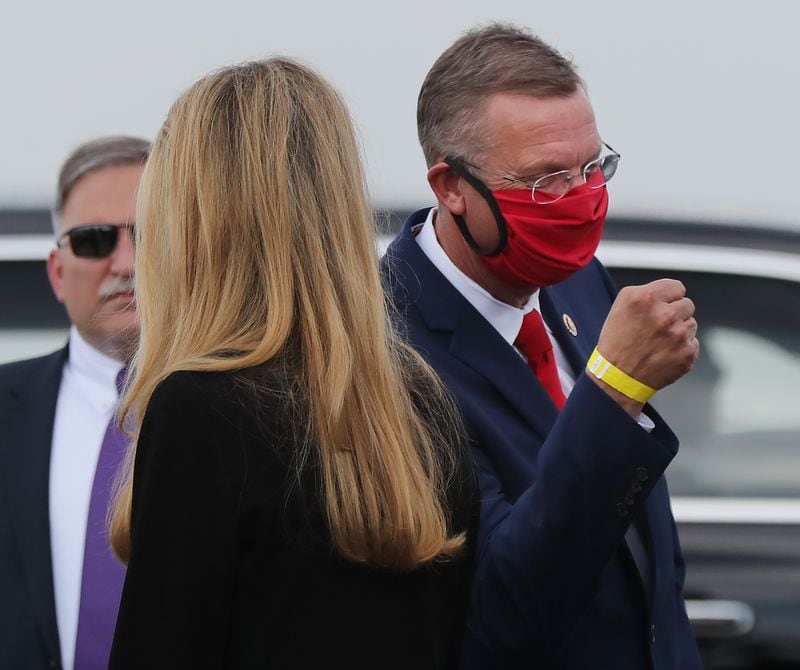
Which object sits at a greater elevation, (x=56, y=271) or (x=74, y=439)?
(x=56, y=271)

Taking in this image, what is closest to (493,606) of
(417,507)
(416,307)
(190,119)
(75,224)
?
(417,507)

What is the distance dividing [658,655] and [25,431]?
1255 mm

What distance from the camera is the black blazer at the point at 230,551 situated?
1557 millimetres

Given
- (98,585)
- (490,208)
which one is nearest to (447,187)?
(490,208)

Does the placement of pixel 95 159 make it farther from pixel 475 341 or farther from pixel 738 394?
pixel 738 394

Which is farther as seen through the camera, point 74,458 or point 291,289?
point 74,458

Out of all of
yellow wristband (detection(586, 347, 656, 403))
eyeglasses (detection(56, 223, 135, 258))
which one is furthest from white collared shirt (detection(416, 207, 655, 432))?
eyeglasses (detection(56, 223, 135, 258))

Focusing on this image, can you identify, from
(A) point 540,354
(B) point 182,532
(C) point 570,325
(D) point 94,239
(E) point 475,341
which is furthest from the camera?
(D) point 94,239

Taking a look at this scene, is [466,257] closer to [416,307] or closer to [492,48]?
[416,307]

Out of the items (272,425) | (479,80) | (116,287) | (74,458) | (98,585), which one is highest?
(479,80)

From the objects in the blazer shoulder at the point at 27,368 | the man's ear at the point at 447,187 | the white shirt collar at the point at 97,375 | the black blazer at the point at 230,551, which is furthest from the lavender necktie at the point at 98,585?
the black blazer at the point at 230,551

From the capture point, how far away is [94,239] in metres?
2.83

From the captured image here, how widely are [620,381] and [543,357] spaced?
1.28 ft

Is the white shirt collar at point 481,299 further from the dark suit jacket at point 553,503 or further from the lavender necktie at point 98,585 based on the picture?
the lavender necktie at point 98,585
